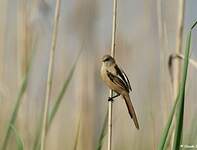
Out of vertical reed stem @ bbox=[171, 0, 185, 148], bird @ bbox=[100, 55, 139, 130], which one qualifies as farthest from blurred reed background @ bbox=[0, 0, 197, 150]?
bird @ bbox=[100, 55, 139, 130]

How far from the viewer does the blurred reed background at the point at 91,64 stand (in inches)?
72.0

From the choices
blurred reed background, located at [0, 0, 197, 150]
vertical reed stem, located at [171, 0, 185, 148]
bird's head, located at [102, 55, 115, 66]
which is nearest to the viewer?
bird's head, located at [102, 55, 115, 66]

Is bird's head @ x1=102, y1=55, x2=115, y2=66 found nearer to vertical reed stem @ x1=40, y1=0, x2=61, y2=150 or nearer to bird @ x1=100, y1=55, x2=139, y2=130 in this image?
bird @ x1=100, y1=55, x2=139, y2=130

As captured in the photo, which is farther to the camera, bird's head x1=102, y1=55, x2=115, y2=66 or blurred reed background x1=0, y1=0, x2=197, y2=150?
blurred reed background x1=0, y1=0, x2=197, y2=150

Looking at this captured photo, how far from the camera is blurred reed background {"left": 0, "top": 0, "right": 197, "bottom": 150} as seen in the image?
183 cm

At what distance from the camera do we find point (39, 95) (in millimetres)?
2012

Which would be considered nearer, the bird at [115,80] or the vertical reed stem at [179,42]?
the bird at [115,80]

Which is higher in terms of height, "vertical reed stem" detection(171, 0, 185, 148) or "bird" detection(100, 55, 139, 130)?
"vertical reed stem" detection(171, 0, 185, 148)

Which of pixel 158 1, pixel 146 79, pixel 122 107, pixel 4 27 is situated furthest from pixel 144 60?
pixel 4 27

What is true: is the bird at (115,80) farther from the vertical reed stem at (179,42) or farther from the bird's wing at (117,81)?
the vertical reed stem at (179,42)

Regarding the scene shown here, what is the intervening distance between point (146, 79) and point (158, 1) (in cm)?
49

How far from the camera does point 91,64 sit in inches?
79.0

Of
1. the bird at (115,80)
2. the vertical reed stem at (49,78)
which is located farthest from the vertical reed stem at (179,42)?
the vertical reed stem at (49,78)

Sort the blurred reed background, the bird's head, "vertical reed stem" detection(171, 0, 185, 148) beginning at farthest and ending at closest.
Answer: the blurred reed background → "vertical reed stem" detection(171, 0, 185, 148) → the bird's head
